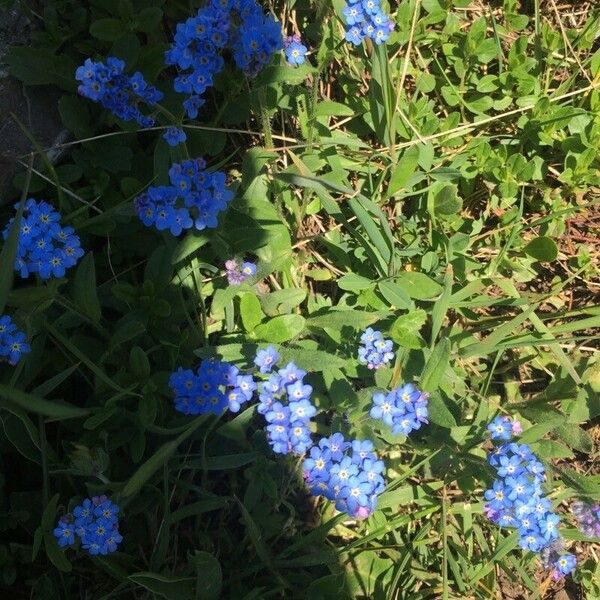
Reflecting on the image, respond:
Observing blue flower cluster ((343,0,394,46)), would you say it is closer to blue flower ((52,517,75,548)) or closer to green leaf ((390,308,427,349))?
green leaf ((390,308,427,349))

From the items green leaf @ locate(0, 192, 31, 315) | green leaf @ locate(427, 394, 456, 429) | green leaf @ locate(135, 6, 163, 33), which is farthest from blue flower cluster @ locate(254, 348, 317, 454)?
green leaf @ locate(135, 6, 163, 33)

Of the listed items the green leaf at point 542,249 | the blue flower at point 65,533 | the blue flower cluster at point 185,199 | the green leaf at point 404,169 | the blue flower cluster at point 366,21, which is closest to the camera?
the blue flower cluster at point 185,199

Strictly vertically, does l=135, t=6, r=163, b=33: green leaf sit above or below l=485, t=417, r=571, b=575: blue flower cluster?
above

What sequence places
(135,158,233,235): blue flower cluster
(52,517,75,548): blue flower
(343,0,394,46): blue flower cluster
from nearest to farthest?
(135,158,233,235): blue flower cluster < (52,517,75,548): blue flower < (343,0,394,46): blue flower cluster

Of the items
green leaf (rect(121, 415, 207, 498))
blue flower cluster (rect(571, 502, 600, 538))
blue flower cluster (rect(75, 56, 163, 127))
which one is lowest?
blue flower cluster (rect(571, 502, 600, 538))

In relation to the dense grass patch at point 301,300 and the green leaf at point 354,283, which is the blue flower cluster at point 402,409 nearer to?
the dense grass patch at point 301,300

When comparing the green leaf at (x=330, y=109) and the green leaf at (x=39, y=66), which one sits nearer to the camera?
the green leaf at (x=39, y=66)

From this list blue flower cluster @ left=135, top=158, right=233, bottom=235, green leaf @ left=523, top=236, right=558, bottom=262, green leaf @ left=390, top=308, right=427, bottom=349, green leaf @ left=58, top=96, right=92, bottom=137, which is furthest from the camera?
green leaf @ left=523, top=236, right=558, bottom=262

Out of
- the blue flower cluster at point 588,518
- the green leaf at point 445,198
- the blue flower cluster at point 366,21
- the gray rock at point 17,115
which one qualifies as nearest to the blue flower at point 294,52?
the blue flower cluster at point 366,21

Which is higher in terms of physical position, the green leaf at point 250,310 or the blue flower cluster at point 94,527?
the green leaf at point 250,310
